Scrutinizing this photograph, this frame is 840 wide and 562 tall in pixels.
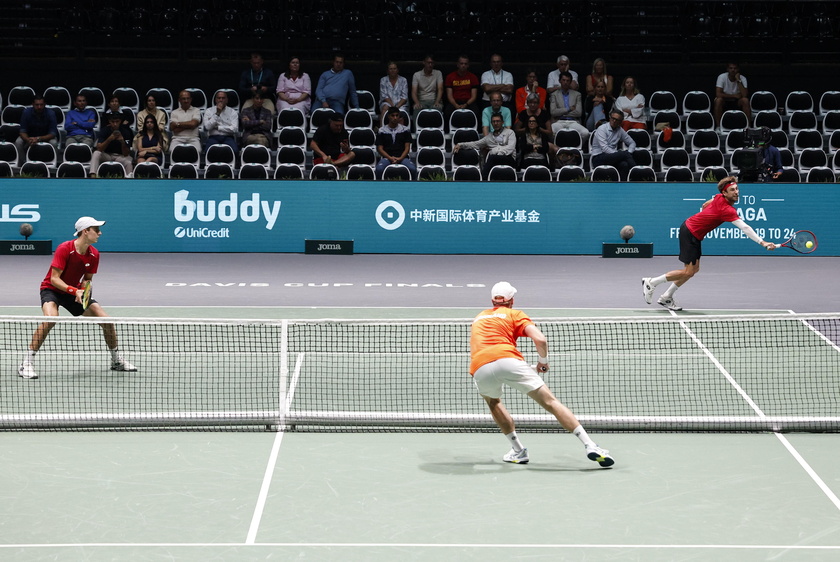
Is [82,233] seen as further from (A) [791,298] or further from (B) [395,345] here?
(A) [791,298]

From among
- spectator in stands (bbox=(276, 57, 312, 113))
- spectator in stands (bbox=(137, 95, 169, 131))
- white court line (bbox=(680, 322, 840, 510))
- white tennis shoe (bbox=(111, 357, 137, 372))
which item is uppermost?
spectator in stands (bbox=(276, 57, 312, 113))

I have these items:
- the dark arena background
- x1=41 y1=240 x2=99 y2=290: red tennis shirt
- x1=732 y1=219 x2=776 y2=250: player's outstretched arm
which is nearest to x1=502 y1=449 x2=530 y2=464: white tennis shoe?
x1=41 y1=240 x2=99 y2=290: red tennis shirt

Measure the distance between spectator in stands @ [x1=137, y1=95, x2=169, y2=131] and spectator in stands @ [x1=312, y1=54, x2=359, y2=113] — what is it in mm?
2987

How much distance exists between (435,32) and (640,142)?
6070mm

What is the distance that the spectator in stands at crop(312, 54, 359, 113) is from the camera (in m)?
22.6

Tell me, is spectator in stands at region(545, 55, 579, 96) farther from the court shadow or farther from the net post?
the court shadow

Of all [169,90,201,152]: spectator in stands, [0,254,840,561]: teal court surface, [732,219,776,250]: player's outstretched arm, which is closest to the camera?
[0,254,840,561]: teal court surface

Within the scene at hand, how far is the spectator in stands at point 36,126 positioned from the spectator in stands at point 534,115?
903 cm

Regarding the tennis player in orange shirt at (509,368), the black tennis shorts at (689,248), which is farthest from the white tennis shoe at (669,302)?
the tennis player in orange shirt at (509,368)

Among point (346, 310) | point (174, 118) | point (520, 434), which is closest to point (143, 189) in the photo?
point (174, 118)

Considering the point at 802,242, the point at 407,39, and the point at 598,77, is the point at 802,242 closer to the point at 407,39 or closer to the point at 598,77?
the point at 598,77

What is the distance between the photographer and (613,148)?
2112 centimetres

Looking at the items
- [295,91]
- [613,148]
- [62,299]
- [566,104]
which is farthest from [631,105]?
[62,299]

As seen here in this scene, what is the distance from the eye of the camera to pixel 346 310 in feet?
48.9
